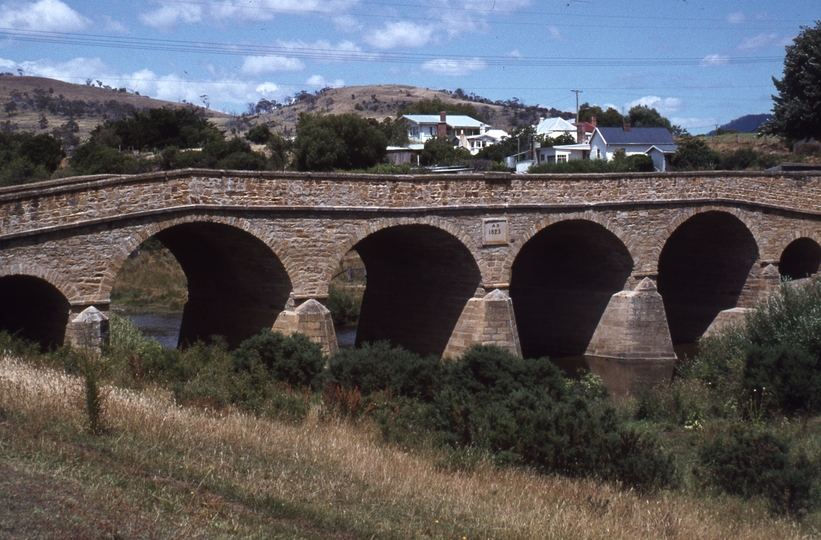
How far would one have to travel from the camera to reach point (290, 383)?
14.9 m

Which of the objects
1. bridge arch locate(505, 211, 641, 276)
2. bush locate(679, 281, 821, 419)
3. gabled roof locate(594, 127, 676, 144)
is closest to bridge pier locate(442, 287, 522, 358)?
bridge arch locate(505, 211, 641, 276)

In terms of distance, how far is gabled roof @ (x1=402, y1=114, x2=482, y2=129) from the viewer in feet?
275

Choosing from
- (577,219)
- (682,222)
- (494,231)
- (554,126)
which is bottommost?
(682,222)

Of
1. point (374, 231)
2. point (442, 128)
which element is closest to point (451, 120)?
point (442, 128)

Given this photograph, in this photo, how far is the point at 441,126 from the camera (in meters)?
78.8

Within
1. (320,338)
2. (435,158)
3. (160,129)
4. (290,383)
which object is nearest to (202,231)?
(320,338)

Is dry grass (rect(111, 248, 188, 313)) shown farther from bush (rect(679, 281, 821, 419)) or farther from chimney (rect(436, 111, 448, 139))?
chimney (rect(436, 111, 448, 139))

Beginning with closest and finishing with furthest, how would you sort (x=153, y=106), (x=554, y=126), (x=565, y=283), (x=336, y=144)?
(x=565, y=283) → (x=336, y=144) → (x=554, y=126) → (x=153, y=106)

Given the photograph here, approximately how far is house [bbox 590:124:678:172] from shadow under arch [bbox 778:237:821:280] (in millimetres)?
32407

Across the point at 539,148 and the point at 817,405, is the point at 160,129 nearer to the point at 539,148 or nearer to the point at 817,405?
the point at 539,148

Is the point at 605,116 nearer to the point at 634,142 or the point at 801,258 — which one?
the point at 634,142

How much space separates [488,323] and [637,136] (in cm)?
4703

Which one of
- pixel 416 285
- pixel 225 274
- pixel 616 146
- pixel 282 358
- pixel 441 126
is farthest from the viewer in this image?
pixel 441 126

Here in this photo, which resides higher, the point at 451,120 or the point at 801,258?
the point at 451,120
